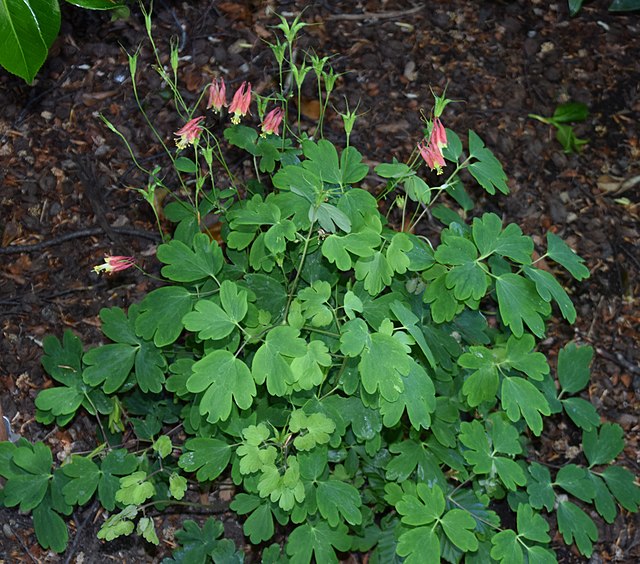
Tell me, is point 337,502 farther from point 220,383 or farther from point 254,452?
point 220,383

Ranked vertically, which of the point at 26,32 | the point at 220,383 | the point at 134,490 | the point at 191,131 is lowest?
the point at 134,490

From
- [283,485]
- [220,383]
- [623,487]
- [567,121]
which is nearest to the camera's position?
[220,383]

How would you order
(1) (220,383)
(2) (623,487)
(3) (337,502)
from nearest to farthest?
(1) (220,383), (3) (337,502), (2) (623,487)

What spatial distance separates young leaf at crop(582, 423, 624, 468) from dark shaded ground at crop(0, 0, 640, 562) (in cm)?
24

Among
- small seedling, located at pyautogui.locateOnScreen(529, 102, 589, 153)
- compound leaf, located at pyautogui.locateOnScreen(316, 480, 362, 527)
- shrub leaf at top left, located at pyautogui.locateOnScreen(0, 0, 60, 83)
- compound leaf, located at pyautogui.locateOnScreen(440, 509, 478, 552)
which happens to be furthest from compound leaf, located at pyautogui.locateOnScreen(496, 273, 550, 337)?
small seedling, located at pyautogui.locateOnScreen(529, 102, 589, 153)

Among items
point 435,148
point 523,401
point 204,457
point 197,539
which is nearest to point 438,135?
point 435,148

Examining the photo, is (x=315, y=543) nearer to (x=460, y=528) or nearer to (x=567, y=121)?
(x=460, y=528)

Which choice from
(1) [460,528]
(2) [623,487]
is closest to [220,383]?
(1) [460,528]

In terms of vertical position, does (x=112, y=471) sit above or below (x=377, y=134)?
below

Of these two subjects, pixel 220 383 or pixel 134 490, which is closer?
pixel 220 383

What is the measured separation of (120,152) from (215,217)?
47 centimetres

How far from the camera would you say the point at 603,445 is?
2592mm

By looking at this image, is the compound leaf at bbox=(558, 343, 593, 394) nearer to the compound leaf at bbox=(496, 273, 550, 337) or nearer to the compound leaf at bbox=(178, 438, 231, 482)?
the compound leaf at bbox=(496, 273, 550, 337)

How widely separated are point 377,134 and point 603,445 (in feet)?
4.69
